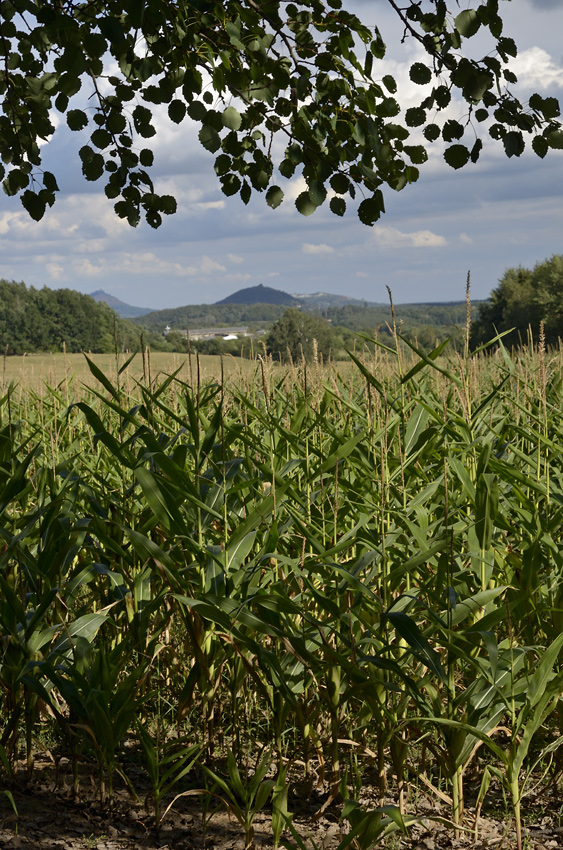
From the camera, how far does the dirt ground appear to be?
1964 mm

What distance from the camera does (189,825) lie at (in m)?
2.10

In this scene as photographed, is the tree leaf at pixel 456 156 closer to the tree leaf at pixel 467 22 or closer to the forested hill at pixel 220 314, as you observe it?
the tree leaf at pixel 467 22

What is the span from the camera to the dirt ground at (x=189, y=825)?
6.44 ft

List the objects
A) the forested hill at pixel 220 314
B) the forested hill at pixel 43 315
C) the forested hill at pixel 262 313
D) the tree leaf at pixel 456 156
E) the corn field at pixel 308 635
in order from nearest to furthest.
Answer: the corn field at pixel 308 635 < the tree leaf at pixel 456 156 < the forested hill at pixel 43 315 < the forested hill at pixel 262 313 < the forested hill at pixel 220 314

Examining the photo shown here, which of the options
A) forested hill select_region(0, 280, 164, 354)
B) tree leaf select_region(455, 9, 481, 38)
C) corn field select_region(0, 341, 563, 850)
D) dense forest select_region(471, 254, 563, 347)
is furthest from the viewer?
forested hill select_region(0, 280, 164, 354)

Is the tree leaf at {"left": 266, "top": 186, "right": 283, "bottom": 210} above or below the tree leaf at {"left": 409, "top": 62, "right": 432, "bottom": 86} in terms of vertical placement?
below

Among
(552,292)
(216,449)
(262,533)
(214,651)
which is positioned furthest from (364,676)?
(552,292)

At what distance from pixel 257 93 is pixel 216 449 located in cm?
156

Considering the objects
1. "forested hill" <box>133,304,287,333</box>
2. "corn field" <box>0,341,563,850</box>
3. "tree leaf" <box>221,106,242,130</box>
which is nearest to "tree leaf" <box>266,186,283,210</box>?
"tree leaf" <box>221,106,242,130</box>

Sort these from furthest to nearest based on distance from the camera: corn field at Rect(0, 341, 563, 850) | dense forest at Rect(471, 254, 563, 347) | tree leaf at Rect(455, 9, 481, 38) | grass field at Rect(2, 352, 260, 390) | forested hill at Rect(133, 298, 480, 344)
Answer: forested hill at Rect(133, 298, 480, 344), dense forest at Rect(471, 254, 563, 347), grass field at Rect(2, 352, 260, 390), tree leaf at Rect(455, 9, 481, 38), corn field at Rect(0, 341, 563, 850)

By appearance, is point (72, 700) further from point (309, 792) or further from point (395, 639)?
point (395, 639)

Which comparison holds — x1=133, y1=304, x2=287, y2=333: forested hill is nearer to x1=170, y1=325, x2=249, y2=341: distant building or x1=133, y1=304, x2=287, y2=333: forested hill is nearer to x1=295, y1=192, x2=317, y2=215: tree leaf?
x1=170, y1=325, x2=249, y2=341: distant building

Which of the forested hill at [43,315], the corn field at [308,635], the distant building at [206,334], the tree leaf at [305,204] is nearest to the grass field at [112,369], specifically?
the distant building at [206,334]

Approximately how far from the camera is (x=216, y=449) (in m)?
2.60
